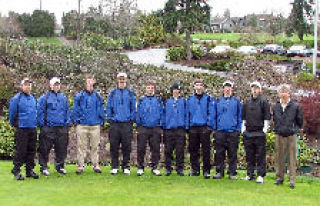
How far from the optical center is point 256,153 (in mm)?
10852

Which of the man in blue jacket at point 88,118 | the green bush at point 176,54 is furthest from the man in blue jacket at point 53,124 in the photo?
the green bush at point 176,54

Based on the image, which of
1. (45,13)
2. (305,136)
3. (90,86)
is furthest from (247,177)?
(45,13)

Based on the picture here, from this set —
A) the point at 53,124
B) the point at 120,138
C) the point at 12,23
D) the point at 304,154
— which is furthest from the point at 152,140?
the point at 12,23

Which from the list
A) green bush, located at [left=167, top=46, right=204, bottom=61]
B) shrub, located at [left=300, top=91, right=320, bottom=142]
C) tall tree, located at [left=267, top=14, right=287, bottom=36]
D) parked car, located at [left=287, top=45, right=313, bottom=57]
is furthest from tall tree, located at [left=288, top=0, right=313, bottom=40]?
shrub, located at [left=300, top=91, right=320, bottom=142]

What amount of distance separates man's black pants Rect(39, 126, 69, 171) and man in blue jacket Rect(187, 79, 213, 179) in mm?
2492

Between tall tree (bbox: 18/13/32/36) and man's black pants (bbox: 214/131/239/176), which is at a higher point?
tall tree (bbox: 18/13/32/36)

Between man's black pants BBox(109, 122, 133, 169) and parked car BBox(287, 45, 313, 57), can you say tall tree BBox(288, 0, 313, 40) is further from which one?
man's black pants BBox(109, 122, 133, 169)

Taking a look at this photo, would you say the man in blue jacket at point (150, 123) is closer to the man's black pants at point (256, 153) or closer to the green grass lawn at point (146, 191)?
the green grass lawn at point (146, 191)

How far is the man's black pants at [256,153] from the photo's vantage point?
1070 cm

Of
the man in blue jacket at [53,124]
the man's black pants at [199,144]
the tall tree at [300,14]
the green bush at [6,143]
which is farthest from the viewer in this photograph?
the tall tree at [300,14]

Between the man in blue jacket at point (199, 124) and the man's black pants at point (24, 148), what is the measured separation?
120 inches

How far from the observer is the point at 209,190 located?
974 centimetres

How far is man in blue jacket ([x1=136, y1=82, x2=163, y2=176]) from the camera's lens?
446 inches

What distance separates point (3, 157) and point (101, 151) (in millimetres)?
2537
